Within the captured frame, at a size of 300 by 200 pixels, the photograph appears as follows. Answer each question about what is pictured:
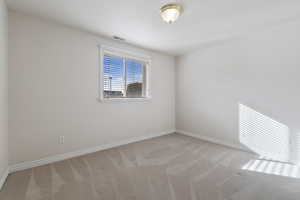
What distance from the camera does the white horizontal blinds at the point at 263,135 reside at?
2494 millimetres

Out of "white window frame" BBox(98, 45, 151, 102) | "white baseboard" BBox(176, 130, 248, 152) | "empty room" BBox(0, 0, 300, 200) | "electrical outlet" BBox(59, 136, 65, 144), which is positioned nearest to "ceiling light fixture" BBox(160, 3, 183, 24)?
"empty room" BBox(0, 0, 300, 200)

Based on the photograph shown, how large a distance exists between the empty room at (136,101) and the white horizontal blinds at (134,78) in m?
0.03

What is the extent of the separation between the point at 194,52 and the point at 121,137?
10.2ft

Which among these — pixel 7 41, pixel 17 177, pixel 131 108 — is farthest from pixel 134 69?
pixel 17 177

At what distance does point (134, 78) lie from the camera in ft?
12.1

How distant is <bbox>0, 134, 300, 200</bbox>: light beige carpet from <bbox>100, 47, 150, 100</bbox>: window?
1.43 metres

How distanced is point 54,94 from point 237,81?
381cm

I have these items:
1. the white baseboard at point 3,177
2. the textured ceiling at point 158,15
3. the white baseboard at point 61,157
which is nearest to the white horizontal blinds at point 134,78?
the textured ceiling at point 158,15

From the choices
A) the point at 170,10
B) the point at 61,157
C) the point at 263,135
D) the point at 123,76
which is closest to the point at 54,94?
the point at 61,157

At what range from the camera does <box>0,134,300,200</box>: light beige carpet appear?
1.61 meters

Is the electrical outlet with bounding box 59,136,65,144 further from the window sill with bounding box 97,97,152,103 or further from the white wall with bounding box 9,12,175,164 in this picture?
the window sill with bounding box 97,97,152,103

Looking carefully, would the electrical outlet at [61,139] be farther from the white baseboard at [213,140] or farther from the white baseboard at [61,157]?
the white baseboard at [213,140]

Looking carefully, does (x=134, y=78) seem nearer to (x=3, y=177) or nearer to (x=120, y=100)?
(x=120, y=100)

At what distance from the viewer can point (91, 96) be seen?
2.83 m
